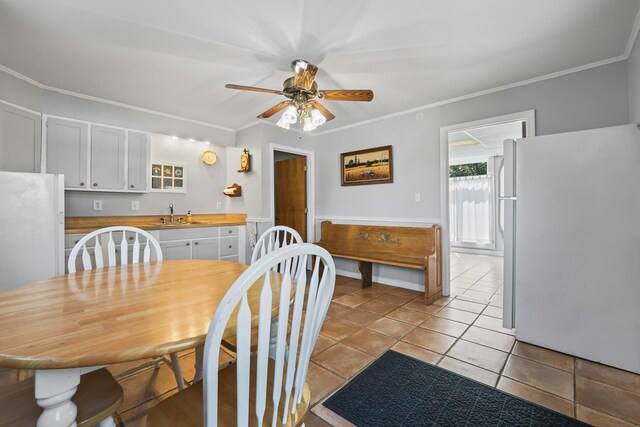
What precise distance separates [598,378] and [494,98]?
8.54 feet

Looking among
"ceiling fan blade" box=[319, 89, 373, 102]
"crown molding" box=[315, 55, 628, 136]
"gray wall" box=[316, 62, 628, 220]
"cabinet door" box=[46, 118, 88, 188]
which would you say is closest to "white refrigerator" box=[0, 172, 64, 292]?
"cabinet door" box=[46, 118, 88, 188]

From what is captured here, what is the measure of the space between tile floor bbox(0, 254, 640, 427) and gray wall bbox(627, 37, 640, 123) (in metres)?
1.94

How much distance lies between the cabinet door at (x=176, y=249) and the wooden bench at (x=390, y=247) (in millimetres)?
1873

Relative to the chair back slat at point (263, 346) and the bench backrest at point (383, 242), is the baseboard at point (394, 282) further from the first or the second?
the chair back slat at point (263, 346)

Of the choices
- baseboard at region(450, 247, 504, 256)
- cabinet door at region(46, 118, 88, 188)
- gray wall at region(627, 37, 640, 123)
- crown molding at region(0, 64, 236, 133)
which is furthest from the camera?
baseboard at region(450, 247, 504, 256)

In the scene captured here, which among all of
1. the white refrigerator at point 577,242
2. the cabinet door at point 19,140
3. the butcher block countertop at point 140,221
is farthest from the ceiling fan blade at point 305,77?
the cabinet door at point 19,140

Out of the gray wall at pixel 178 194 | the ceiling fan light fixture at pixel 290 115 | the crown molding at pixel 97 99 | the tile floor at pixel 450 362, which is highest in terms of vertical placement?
the crown molding at pixel 97 99

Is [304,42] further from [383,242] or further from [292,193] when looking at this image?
[292,193]

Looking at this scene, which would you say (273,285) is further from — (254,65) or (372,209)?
(372,209)

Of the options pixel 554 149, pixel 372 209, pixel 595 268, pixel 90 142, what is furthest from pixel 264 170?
pixel 595 268

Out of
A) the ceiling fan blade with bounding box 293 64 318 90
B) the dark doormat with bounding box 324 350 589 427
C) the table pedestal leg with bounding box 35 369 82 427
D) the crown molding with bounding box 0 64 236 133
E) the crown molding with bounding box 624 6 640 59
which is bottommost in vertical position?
the dark doormat with bounding box 324 350 589 427

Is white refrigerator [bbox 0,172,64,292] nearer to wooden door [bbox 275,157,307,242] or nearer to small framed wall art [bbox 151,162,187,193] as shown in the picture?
small framed wall art [bbox 151,162,187,193]

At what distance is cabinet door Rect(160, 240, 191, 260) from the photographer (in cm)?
332

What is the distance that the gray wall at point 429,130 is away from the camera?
99.1 inches
